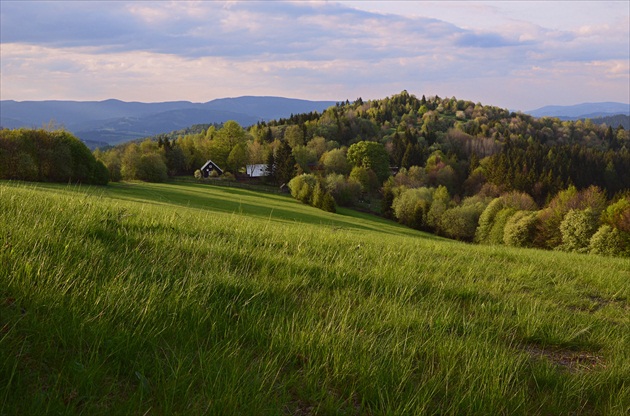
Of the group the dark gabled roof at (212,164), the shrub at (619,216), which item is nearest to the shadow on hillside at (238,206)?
the shrub at (619,216)

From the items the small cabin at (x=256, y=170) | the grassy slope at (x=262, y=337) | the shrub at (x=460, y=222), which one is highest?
the grassy slope at (x=262, y=337)

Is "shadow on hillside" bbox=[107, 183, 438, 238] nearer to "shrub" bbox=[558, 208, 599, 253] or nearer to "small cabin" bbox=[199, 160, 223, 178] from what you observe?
"shrub" bbox=[558, 208, 599, 253]

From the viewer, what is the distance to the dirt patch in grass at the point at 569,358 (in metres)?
4.22

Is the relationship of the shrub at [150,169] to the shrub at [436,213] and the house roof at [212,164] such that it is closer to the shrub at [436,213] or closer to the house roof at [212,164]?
the house roof at [212,164]

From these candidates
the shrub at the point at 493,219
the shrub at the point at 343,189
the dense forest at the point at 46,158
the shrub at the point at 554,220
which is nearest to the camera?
the dense forest at the point at 46,158

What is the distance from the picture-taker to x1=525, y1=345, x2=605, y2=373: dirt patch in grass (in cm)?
422

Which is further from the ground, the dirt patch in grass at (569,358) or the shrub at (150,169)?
the dirt patch in grass at (569,358)

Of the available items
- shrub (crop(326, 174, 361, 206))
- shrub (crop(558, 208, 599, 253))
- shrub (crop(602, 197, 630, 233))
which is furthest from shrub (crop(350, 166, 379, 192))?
shrub (crop(602, 197, 630, 233))

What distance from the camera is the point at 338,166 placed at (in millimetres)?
109438

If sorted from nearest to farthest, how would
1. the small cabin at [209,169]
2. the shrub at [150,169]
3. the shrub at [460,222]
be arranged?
the shrub at [460,222], the shrub at [150,169], the small cabin at [209,169]

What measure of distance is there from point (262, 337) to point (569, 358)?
331 cm

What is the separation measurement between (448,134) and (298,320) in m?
177

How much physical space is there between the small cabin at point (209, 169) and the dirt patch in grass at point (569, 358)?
334 feet

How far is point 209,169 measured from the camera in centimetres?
10481
